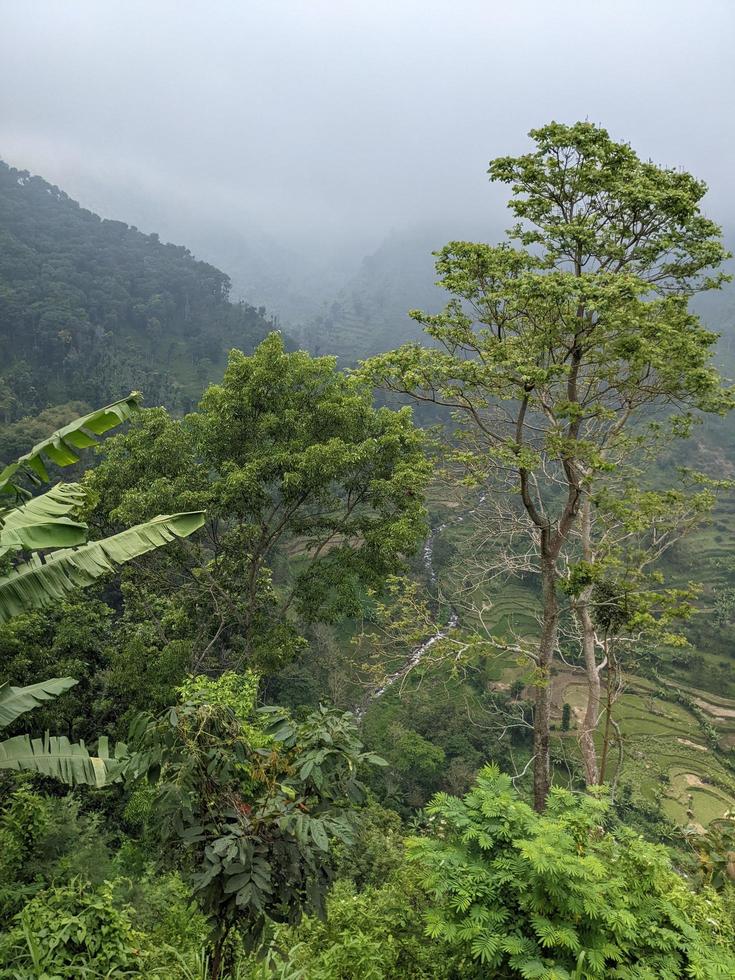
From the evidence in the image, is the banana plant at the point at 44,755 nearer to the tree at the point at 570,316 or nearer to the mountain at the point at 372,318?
the tree at the point at 570,316

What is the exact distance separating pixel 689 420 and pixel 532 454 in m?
2.07

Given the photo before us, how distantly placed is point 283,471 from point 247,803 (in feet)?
19.3

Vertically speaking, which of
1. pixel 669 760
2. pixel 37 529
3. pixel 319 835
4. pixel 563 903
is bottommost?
pixel 669 760

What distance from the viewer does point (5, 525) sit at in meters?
4.27

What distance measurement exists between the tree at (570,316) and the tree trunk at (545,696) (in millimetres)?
21

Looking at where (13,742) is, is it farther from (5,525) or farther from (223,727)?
(223,727)

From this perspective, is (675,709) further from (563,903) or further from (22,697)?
(22,697)

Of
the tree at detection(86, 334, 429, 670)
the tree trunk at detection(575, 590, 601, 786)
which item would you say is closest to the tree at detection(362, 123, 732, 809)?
the tree trunk at detection(575, 590, 601, 786)

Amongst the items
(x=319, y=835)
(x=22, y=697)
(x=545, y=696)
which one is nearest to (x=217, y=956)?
(x=319, y=835)

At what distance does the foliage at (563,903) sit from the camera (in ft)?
9.32

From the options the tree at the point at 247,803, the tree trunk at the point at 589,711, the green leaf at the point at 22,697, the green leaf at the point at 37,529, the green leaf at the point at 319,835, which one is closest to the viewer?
the green leaf at the point at 319,835

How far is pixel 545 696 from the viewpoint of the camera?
686 cm

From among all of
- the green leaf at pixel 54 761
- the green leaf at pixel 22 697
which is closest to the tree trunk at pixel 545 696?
the green leaf at pixel 54 761

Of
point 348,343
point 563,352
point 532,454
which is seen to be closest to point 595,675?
point 532,454
